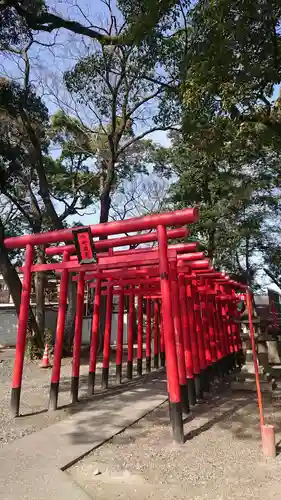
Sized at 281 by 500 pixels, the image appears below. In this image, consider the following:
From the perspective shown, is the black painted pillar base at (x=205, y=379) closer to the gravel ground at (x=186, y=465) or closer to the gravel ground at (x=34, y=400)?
the gravel ground at (x=34, y=400)

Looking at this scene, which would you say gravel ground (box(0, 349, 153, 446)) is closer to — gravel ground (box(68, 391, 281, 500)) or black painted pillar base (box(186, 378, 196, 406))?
gravel ground (box(68, 391, 281, 500))

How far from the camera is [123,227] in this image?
5996 millimetres

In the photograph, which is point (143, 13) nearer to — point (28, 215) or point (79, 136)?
point (79, 136)

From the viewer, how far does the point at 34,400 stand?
8.29m

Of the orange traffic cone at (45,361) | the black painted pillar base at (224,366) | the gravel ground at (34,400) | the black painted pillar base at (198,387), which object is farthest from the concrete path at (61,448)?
the orange traffic cone at (45,361)

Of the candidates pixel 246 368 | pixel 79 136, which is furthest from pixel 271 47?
pixel 79 136

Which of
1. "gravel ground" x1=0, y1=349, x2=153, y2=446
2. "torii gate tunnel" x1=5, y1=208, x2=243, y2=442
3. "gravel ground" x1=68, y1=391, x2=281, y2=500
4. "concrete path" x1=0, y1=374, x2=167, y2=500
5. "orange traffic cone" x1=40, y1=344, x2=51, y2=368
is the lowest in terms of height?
"gravel ground" x1=68, y1=391, x2=281, y2=500

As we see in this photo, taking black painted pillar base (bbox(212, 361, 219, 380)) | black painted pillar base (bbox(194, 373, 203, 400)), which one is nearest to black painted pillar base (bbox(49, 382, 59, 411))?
black painted pillar base (bbox(194, 373, 203, 400))

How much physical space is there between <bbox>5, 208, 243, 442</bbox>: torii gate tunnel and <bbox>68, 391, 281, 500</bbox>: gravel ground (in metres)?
0.47

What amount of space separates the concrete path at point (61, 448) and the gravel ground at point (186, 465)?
168 millimetres

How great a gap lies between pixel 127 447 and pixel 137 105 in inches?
474

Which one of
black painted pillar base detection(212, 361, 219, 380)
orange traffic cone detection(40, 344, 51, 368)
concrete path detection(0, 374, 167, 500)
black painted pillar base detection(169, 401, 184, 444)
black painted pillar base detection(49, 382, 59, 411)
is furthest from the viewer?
orange traffic cone detection(40, 344, 51, 368)

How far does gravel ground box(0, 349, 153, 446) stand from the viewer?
6.20 metres

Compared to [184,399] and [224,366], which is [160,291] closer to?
[184,399]
